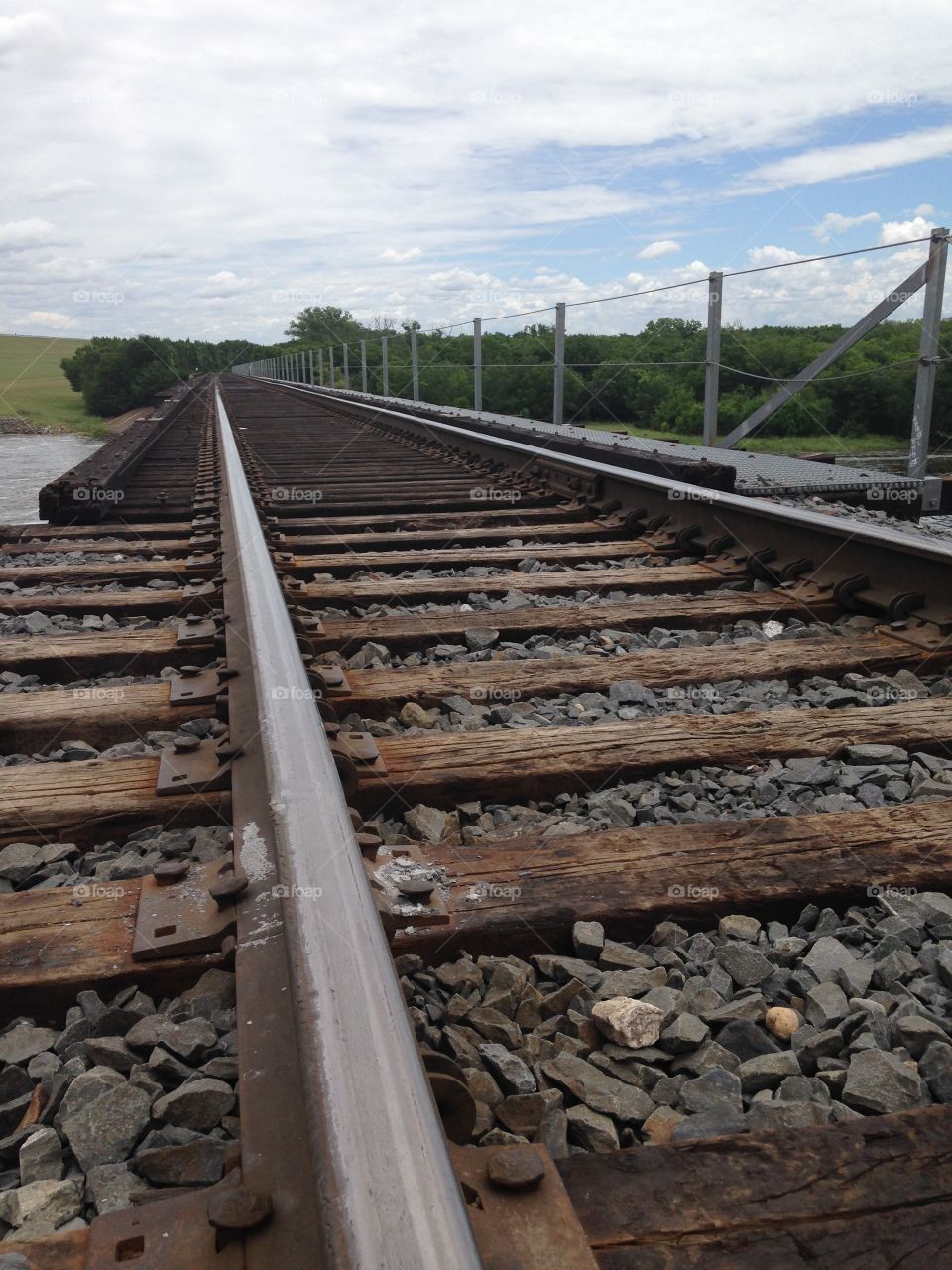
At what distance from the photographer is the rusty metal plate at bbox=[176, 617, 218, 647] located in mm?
2760

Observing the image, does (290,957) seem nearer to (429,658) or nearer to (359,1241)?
(359,1241)

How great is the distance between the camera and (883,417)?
1406 centimetres

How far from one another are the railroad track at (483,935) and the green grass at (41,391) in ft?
76.3

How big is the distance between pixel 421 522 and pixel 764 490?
6.10ft

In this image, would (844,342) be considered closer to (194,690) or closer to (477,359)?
(194,690)

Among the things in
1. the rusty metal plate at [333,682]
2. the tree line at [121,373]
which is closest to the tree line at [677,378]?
the rusty metal plate at [333,682]

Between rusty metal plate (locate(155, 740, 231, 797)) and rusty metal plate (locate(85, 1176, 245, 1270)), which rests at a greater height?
rusty metal plate (locate(155, 740, 231, 797))

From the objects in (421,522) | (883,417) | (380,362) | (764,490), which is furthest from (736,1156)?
(380,362)

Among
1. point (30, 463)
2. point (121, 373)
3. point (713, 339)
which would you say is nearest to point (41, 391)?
point (121, 373)

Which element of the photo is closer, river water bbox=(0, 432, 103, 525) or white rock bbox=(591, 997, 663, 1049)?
white rock bbox=(591, 997, 663, 1049)

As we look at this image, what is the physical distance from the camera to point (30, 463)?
1603cm

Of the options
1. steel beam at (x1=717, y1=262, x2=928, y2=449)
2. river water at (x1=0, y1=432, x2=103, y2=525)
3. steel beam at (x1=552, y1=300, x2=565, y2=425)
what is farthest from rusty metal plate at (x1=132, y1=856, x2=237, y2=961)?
steel beam at (x1=552, y1=300, x2=565, y2=425)

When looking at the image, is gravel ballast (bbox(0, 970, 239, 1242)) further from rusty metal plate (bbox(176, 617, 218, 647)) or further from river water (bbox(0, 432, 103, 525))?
river water (bbox(0, 432, 103, 525))

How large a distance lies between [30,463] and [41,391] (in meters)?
31.7
